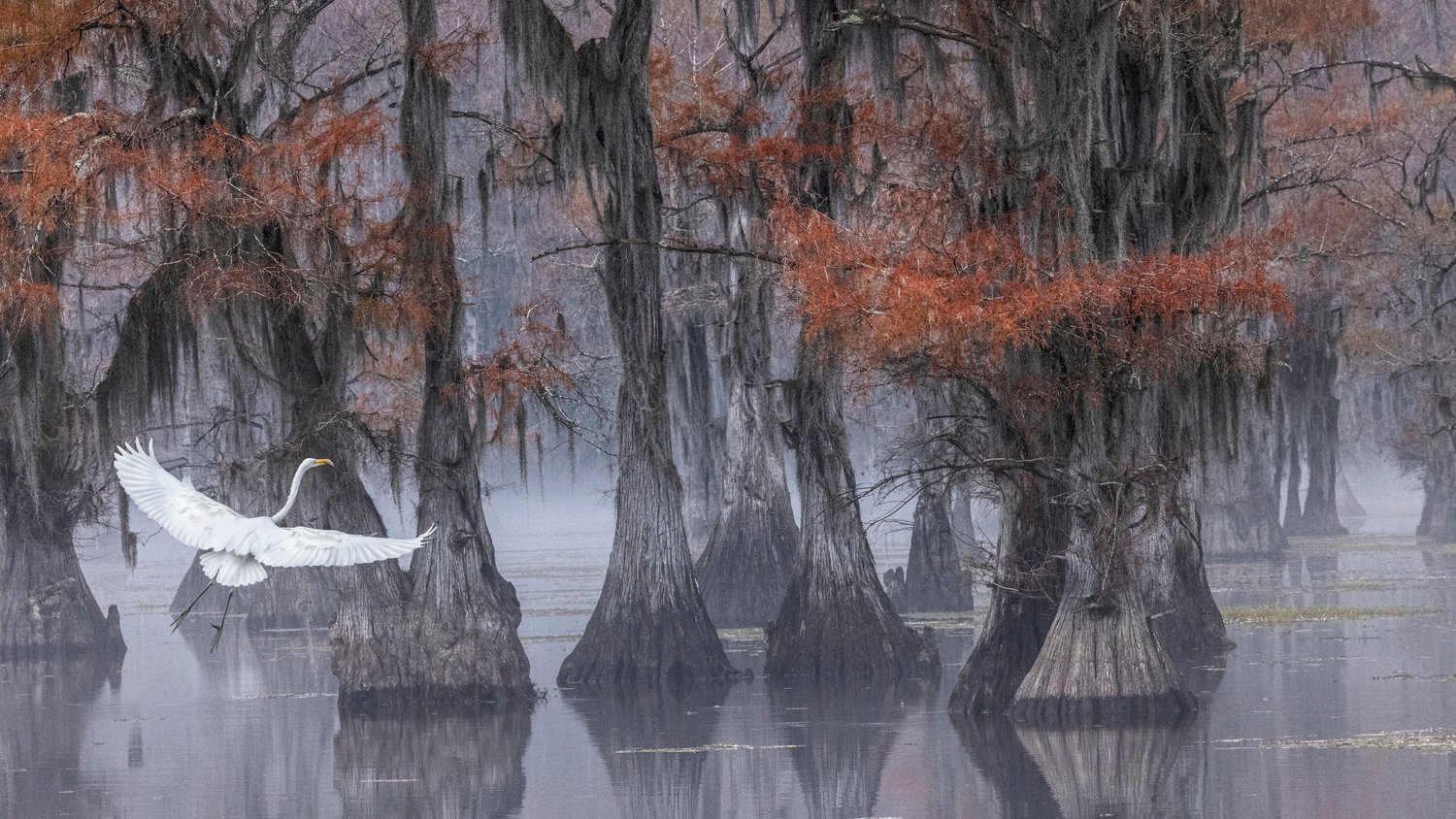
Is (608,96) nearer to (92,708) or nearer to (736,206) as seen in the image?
(736,206)

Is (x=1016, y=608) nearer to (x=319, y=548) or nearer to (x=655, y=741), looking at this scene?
(x=655, y=741)

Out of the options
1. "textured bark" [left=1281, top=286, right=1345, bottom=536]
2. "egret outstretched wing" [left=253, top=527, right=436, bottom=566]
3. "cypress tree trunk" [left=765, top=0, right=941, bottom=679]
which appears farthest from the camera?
"textured bark" [left=1281, top=286, right=1345, bottom=536]

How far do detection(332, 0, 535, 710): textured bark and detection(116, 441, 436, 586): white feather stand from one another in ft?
17.7

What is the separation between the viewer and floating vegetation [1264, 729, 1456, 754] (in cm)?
1471

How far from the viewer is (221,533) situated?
45.7 ft

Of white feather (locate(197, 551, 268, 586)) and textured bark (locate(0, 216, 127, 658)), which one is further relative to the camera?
textured bark (locate(0, 216, 127, 658))

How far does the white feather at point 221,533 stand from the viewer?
13719 millimetres

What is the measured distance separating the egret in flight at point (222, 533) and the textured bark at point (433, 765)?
6.35ft

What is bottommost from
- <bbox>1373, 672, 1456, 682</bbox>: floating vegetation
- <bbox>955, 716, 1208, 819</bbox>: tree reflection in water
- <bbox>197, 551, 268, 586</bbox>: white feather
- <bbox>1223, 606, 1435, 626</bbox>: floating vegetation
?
<bbox>955, 716, 1208, 819</bbox>: tree reflection in water

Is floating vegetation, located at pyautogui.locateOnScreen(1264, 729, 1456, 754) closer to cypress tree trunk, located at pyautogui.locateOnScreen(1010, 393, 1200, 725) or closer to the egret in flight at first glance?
cypress tree trunk, located at pyautogui.locateOnScreen(1010, 393, 1200, 725)

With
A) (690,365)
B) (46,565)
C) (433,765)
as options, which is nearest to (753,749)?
(433,765)

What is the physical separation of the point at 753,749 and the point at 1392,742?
5134mm

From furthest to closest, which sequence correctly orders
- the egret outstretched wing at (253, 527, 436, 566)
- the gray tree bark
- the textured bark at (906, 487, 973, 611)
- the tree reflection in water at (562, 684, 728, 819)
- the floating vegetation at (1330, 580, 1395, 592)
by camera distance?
the floating vegetation at (1330, 580, 1395, 592) < the textured bark at (906, 487, 973, 611) < the gray tree bark < the tree reflection in water at (562, 684, 728, 819) < the egret outstretched wing at (253, 527, 436, 566)

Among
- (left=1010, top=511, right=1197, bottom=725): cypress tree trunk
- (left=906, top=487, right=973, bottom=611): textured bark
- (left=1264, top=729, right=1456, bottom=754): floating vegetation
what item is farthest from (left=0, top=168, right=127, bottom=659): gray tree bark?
(left=1264, top=729, right=1456, bottom=754): floating vegetation
